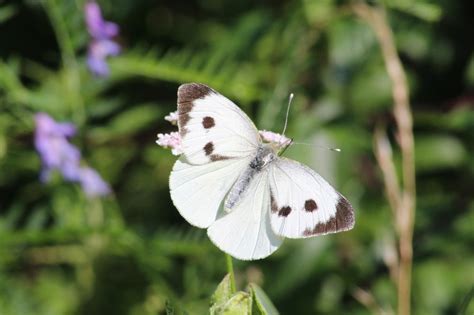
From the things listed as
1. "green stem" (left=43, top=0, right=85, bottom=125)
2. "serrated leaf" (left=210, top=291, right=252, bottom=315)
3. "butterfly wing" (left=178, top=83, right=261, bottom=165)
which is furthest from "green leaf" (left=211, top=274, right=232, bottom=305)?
"green stem" (left=43, top=0, right=85, bottom=125)

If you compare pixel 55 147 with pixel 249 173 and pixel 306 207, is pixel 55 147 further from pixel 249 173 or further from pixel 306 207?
pixel 306 207

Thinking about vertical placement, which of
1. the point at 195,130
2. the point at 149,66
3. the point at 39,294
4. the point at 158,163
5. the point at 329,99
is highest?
the point at 195,130

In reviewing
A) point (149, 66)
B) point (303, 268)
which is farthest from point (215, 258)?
point (149, 66)

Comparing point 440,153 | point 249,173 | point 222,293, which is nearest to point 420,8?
point 440,153

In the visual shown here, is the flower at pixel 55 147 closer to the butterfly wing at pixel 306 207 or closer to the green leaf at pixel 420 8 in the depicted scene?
the butterfly wing at pixel 306 207

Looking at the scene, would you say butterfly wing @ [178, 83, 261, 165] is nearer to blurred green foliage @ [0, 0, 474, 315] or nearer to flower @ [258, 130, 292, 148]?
flower @ [258, 130, 292, 148]

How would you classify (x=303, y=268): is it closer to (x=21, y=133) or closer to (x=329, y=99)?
(x=329, y=99)
